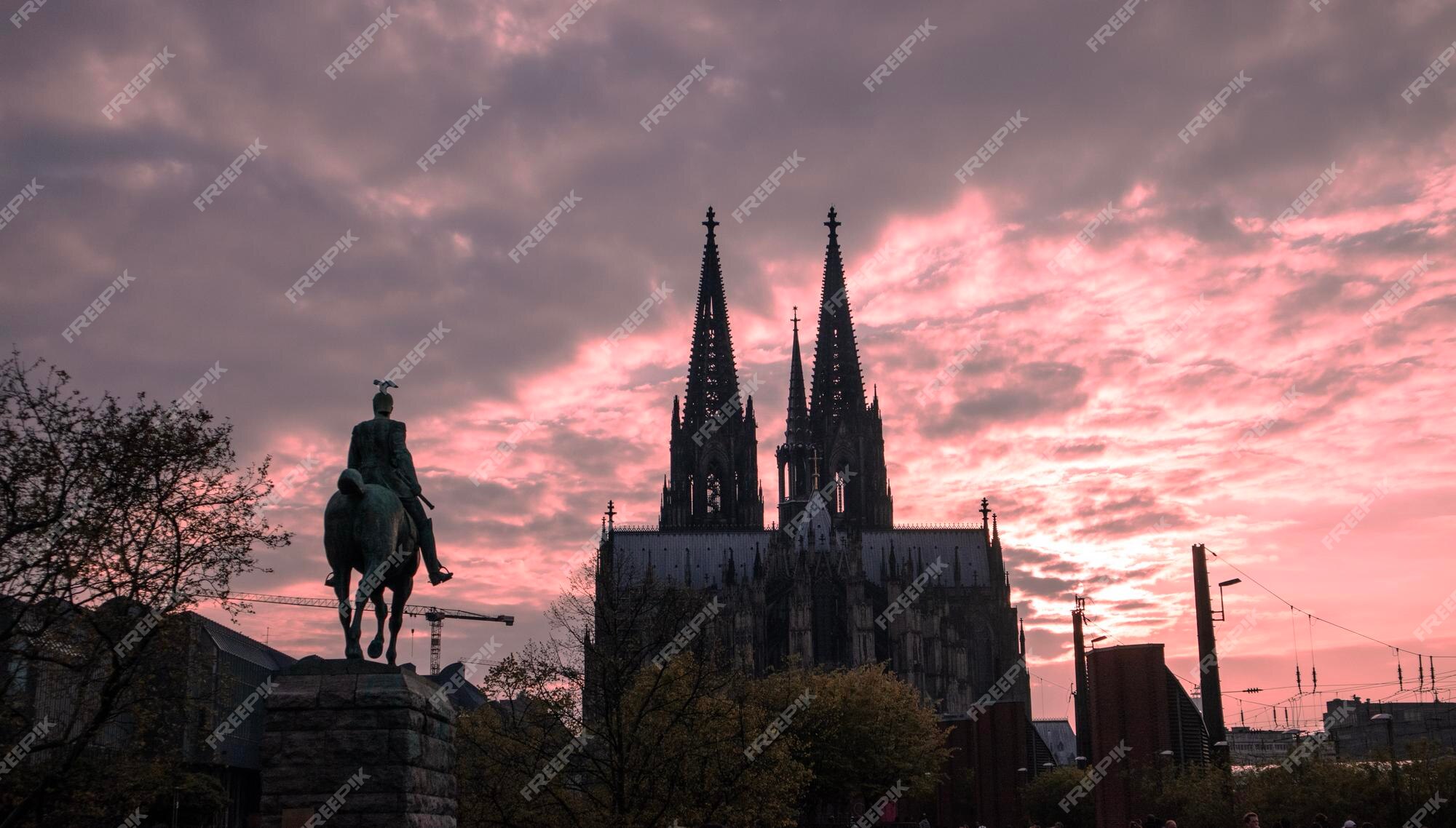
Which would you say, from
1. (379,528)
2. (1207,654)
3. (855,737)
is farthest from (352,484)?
(855,737)

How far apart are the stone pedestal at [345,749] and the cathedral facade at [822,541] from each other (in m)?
95.3

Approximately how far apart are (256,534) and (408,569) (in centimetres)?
1082

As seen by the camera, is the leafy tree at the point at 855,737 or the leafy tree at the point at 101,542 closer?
the leafy tree at the point at 101,542

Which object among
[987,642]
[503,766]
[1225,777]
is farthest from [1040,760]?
[503,766]

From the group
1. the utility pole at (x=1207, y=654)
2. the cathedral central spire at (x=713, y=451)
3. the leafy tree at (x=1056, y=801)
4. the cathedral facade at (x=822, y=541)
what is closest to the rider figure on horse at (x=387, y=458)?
the utility pole at (x=1207, y=654)

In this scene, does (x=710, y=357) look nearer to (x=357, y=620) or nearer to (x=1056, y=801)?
(x=1056, y=801)

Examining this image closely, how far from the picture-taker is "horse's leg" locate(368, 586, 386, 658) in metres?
16.0

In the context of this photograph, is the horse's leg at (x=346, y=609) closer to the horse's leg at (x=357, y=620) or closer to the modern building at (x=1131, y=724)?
the horse's leg at (x=357, y=620)

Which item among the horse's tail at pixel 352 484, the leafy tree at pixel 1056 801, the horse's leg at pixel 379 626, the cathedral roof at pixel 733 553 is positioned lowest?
the leafy tree at pixel 1056 801

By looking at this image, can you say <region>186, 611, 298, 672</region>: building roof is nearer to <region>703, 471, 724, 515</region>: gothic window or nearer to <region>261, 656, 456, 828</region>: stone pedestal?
<region>703, 471, 724, 515</region>: gothic window

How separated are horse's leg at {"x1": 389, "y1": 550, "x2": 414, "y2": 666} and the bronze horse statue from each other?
0.02m

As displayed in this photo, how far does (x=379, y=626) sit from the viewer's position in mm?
16500

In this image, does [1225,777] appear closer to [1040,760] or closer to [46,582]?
[46,582]

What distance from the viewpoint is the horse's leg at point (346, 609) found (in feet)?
51.2
